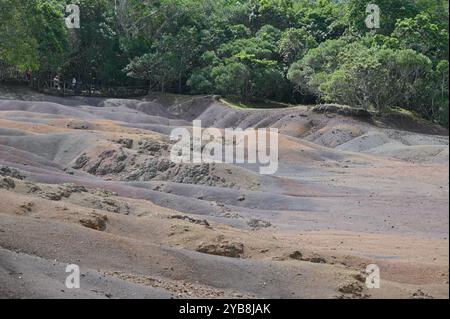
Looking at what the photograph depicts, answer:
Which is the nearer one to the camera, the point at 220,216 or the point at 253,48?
the point at 220,216

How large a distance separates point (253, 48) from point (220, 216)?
39.2 metres

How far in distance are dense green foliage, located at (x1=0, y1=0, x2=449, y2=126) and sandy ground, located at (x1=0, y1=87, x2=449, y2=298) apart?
400 cm

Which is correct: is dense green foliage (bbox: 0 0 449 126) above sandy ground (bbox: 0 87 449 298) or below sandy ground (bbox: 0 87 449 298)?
above

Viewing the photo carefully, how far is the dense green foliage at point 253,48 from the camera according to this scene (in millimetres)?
43531

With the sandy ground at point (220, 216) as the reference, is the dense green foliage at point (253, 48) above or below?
above

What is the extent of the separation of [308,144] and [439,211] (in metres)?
17.4

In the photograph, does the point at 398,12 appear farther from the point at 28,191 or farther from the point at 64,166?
the point at 28,191

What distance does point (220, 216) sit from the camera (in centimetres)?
2012

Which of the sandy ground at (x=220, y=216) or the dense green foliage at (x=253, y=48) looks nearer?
the sandy ground at (x=220, y=216)

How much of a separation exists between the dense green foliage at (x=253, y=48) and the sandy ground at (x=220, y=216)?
4004mm

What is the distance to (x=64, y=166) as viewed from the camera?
28.0 m

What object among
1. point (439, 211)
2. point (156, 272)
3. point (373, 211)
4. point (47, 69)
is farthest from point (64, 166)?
point (47, 69)

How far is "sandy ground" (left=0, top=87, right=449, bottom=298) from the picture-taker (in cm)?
1014

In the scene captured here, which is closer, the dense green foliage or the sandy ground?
the sandy ground
